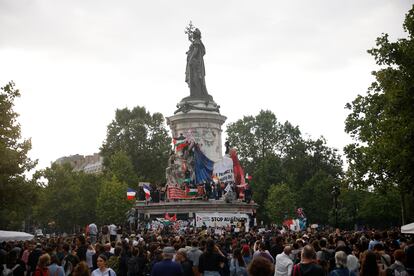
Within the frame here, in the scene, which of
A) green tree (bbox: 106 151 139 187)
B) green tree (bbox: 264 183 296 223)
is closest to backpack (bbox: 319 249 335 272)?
green tree (bbox: 264 183 296 223)

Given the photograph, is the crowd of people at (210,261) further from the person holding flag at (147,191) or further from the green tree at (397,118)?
the person holding flag at (147,191)

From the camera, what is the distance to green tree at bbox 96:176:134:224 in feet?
226

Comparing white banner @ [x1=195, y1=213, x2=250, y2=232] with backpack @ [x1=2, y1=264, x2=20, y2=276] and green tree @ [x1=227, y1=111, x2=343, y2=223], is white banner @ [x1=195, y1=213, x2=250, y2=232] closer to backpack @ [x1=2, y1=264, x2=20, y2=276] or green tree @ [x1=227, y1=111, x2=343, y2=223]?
backpack @ [x1=2, y1=264, x2=20, y2=276]

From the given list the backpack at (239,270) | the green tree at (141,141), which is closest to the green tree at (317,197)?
the green tree at (141,141)

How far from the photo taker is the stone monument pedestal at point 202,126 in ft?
181

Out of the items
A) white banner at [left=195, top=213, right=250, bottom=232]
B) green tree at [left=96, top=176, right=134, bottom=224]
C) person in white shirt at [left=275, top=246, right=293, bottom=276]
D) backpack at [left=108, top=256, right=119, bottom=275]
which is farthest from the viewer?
green tree at [left=96, top=176, right=134, bottom=224]

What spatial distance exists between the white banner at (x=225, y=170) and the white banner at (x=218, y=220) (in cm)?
529

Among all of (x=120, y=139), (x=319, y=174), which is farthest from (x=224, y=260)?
(x=120, y=139)

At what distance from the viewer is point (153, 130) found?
91.2 metres

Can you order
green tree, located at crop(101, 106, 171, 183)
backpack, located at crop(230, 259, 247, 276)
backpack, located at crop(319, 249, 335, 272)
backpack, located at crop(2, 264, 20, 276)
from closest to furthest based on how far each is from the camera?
backpack, located at crop(2, 264, 20, 276) < backpack, located at crop(319, 249, 335, 272) < backpack, located at crop(230, 259, 247, 276) < green tree, located at crop(101, 106, 171, 183)

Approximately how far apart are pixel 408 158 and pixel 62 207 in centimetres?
5839

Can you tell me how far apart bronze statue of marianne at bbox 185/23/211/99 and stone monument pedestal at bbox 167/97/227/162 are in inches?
90.9

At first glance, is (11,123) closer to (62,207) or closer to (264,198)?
(62,207)

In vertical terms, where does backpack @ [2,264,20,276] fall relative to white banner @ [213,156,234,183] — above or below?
below
